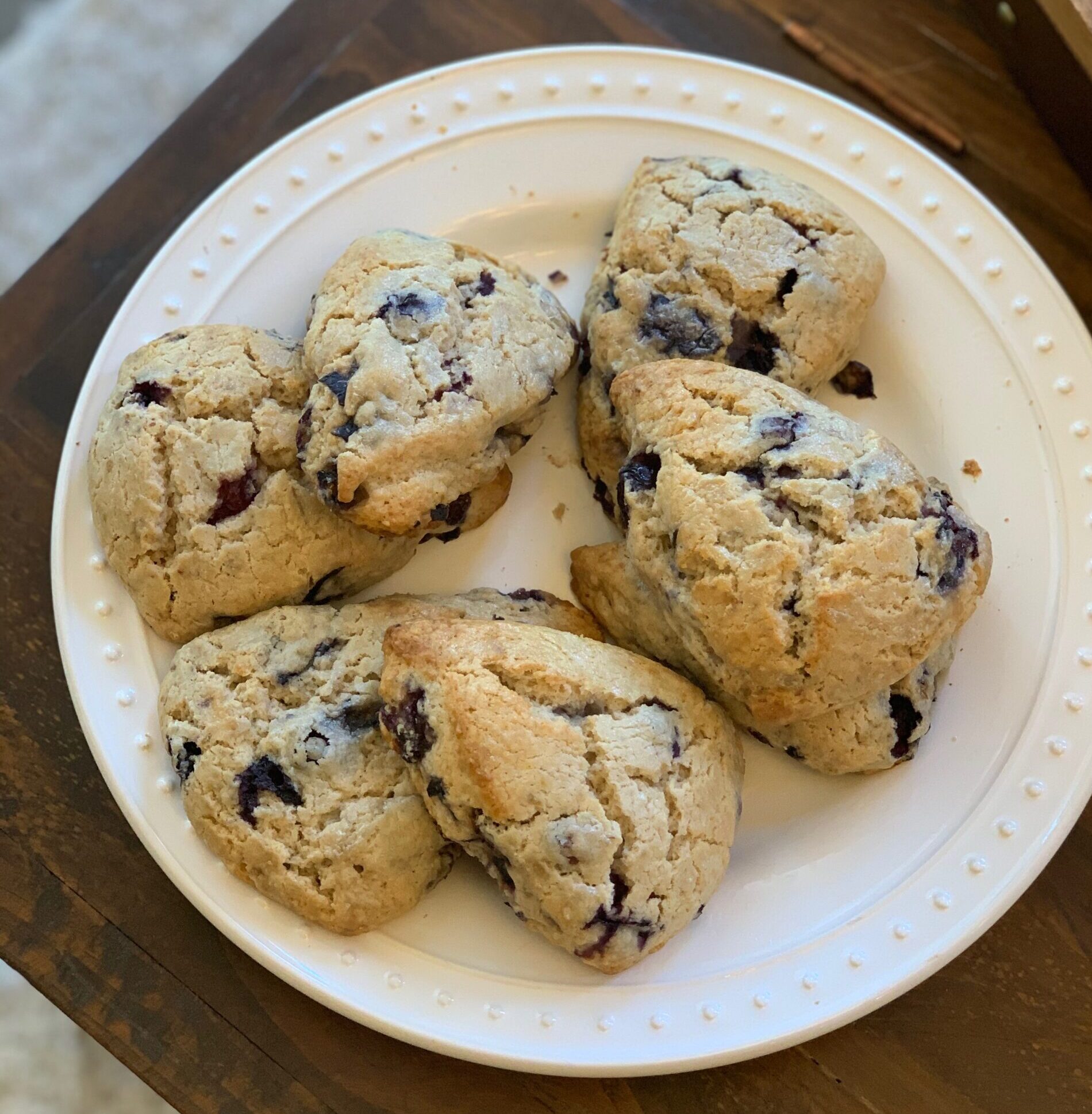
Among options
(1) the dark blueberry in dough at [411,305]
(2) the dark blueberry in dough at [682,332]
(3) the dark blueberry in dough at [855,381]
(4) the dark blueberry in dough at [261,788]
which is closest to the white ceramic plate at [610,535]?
(3) the dark blueberry in dough at [855,381]

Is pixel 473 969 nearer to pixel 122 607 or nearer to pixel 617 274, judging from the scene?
pixel 122 607

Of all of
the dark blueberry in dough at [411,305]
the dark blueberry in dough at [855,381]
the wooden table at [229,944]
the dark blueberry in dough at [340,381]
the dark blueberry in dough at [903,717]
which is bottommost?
the wooden table at [229,944]

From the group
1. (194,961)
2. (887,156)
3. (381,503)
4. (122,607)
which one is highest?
(887,156)

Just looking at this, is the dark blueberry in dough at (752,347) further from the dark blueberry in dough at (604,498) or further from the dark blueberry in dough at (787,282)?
the dark blueberry in dough at (604,498)

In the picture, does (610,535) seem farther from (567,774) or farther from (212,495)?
(212,495)

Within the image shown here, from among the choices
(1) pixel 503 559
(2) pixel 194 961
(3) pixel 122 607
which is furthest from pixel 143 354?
(2) pixel 194 961

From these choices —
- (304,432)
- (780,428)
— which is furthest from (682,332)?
(304,432)
